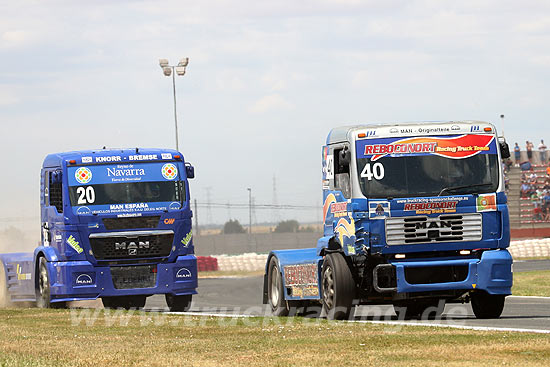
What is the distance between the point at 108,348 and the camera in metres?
12.6

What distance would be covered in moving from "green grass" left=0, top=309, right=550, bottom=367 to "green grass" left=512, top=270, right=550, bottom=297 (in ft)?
41.6

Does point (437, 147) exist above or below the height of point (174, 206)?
above

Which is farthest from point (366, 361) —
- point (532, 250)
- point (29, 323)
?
point (532, 250)

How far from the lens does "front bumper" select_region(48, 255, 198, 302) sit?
21875mm

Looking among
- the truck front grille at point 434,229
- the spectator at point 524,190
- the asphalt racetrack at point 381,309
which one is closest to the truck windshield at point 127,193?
the asphalt racetrack at point 381,309

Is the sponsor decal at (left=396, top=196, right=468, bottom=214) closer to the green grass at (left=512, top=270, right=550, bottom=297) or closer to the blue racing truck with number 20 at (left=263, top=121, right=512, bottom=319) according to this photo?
the blue racing truck with number 20 at (left=263, top=121, right=512, bottom=319)

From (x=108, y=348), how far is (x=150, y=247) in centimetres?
957

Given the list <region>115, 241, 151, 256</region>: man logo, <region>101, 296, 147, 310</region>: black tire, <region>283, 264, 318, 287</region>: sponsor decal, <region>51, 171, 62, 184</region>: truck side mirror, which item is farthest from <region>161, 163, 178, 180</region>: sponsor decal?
<region>283, 264, 318, 287</region>: sponsor decal

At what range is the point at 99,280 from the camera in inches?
865

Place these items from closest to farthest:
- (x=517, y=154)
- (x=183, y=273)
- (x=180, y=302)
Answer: (x=183, y=273), (x=180, y=302), (x=517, y=154)

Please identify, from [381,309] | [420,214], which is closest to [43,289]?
[381,309]

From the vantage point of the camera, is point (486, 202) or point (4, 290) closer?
point (486, 202)

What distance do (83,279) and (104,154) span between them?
8.25ft

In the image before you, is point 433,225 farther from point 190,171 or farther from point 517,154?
point 517,154
